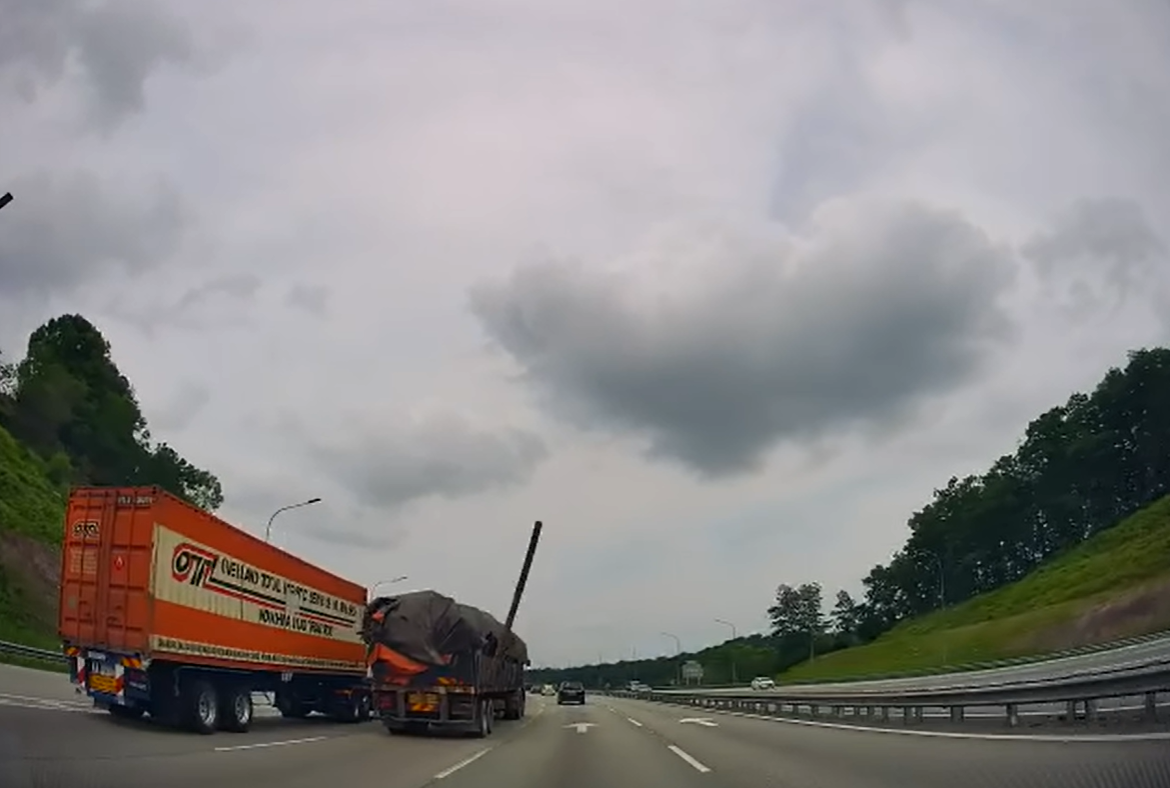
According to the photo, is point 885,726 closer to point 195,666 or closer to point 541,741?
point 541,741

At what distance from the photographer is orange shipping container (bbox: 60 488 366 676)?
20812mm

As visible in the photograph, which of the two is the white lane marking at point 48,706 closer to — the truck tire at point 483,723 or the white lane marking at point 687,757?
the truck tire at point 483,723

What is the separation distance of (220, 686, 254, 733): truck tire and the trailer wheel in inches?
26.5

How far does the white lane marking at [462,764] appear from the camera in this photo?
15373mm

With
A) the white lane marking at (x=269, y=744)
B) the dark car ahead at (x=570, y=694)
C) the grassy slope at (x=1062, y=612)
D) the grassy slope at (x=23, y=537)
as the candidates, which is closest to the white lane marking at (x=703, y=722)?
the white lane marking at (x=269, y=744)

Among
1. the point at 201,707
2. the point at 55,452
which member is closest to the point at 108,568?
the point at 201,707

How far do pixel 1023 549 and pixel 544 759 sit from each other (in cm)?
12075

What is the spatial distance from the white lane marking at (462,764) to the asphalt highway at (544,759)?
0.09ft

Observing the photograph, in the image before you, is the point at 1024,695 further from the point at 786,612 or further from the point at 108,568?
the point at 786,612

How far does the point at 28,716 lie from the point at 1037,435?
12203 cm

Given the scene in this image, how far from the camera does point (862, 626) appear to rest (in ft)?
521

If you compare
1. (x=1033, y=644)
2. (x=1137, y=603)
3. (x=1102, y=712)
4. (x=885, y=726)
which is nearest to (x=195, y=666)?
(x=885, y=726)

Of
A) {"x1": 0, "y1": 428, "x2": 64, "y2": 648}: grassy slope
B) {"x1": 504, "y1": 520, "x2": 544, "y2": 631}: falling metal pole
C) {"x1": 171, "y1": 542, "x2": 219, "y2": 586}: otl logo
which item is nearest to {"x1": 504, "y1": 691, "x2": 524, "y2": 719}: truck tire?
{"x1": 504, "y1": 520, "x2": 544, "y2": 631}: falling metal pole

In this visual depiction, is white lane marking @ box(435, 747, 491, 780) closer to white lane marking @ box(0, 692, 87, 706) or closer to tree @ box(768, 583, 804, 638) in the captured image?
white lane marking @ box(0, 692, 87, 706)
